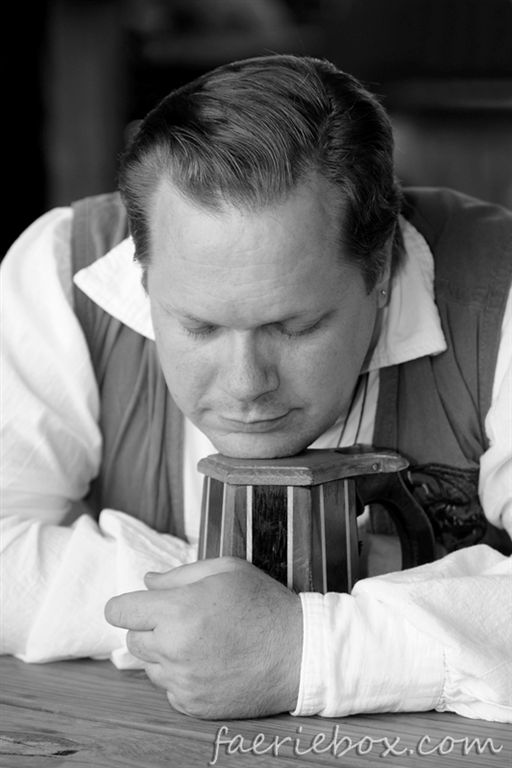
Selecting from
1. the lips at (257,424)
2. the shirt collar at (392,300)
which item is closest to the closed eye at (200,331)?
the lips at (257,424)

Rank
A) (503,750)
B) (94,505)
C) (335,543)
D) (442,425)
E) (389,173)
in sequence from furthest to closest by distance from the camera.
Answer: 1. (94,505)
2. (442,425)
3. (389,173)
4. (335,543)
5. (503,750)

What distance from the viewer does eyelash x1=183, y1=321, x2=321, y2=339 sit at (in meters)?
1.35

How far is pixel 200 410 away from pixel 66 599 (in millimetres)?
306

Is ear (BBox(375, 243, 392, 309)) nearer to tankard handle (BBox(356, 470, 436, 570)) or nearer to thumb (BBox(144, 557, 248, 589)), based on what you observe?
tankard handle (BBox(356, 470, 436, 570))

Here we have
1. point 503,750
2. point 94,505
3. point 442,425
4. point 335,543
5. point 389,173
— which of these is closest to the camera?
point 503,750

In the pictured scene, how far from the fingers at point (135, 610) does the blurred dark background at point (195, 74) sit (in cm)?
408

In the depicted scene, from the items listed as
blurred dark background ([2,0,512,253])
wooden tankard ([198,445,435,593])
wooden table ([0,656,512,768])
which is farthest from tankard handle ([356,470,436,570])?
blurred dark background ([2,0,512,253])

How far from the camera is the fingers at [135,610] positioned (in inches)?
50.8

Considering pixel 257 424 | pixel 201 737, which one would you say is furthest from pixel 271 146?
pixel 201 737

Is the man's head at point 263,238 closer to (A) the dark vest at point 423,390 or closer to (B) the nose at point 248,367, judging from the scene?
(B) the nose at point 248,367

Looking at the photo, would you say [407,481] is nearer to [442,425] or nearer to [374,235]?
Answer: [442,425]

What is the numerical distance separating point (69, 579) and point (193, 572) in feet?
0.83

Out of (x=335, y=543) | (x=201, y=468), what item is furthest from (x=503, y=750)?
(x=201, y=468)

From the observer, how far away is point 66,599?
1.48m
